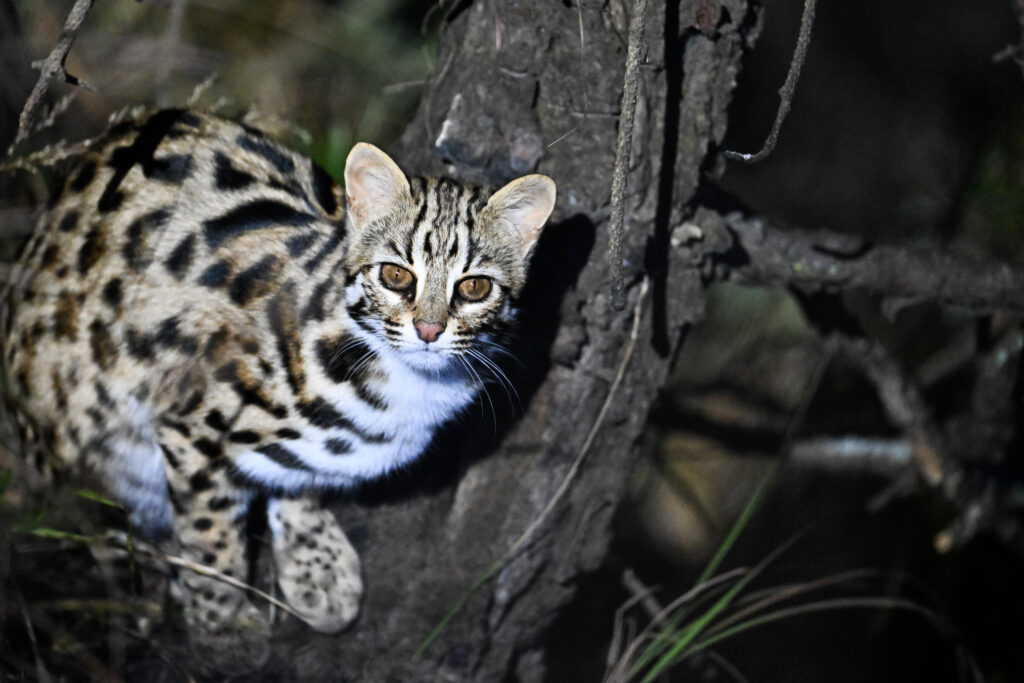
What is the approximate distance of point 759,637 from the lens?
4.20 meters

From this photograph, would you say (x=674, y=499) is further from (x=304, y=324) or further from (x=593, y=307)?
(x=304, y=324)

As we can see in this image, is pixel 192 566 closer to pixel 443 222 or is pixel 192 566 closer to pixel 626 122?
pixel 443 222

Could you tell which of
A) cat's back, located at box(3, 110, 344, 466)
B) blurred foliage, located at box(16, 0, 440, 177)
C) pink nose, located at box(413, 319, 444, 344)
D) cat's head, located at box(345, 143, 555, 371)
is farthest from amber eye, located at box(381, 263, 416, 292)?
blurred foliage, located at box(16, 0, 440, 177)

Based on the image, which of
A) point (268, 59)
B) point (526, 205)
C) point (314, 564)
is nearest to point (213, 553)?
point (314, 564)

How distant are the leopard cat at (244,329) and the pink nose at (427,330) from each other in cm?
5

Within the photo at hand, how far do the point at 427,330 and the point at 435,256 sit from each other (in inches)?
9.4

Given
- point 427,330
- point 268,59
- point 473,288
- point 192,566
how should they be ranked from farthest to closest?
point 268,59
point 192,566
point 473,288
point 427,330

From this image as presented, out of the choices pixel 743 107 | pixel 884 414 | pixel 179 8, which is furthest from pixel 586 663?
pixel 743 107

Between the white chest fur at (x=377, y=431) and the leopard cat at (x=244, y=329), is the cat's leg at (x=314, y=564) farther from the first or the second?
the white chest fur at (x=377, y=431)

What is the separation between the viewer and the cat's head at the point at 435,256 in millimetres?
2371

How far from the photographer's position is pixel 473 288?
2430 millimetres

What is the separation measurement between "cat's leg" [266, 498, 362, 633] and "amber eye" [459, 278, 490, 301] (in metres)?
1.15

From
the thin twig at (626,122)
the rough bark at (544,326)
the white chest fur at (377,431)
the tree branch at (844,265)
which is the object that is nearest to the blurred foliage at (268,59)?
the rough bark at (544,326)

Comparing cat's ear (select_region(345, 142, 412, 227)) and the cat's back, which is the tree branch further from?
the cat's back
